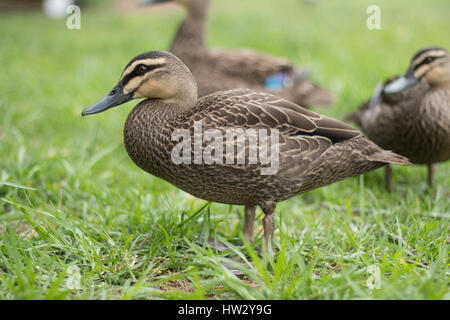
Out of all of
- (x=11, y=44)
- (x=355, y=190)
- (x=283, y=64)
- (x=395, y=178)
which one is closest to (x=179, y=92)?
(x=355, y=190)

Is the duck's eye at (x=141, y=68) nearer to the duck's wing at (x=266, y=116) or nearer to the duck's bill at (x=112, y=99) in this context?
the duck's bill at (x=112, y=99)

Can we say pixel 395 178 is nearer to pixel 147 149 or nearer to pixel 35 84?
pixel 147 149

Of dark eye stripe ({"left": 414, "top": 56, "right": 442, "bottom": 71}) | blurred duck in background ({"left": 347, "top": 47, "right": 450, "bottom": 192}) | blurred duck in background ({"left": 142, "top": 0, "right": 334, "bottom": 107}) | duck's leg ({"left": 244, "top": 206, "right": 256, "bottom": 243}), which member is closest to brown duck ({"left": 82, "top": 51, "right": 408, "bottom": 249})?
duck's leg ({"left": 244, "top": 206, "right": 256, "bottom": 243})

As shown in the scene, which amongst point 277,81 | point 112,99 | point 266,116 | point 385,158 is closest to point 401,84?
point 385,158

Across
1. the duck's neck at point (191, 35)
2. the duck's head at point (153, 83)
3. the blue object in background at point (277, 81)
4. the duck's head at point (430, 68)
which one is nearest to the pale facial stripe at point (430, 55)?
the duck's head at point (430, 68)

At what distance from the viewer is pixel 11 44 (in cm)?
859

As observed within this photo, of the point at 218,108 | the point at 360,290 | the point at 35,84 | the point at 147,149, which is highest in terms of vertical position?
the point at 35,84

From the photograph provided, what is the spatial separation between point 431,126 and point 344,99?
7.42ft

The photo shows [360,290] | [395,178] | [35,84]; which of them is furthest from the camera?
[35,84]

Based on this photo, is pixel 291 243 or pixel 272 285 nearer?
pixel 272 285

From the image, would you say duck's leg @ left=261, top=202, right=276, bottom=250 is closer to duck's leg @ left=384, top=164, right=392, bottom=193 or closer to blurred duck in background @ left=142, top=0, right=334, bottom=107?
duck's leg @ left=384, top=164, right=392, bottom=193

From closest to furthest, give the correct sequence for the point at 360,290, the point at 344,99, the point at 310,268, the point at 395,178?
the point at 360,290, the point at 310,268, the point at 395,178, the point at 344,99

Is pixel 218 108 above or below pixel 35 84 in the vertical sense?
below

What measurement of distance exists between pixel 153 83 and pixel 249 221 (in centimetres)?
108
